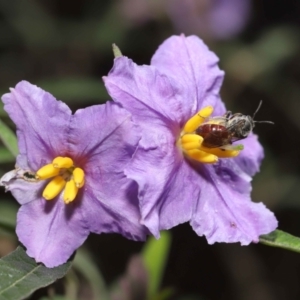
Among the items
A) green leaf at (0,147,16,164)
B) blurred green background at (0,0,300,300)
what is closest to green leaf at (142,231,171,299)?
blurred green background at (0,0,300,300)

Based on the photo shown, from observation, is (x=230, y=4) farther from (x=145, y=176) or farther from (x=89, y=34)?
(x=145, y=176)

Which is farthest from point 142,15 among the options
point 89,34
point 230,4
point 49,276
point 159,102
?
point 49,276

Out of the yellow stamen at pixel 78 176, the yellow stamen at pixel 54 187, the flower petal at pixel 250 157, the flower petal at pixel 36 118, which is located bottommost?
the flower petal at pixel 250 157

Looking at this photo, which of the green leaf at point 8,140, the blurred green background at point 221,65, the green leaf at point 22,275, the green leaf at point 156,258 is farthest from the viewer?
the blurred green background at point 221,65

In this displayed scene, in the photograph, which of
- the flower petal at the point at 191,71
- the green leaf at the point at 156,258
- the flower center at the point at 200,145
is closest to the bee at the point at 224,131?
the flower center at the point at 200,145

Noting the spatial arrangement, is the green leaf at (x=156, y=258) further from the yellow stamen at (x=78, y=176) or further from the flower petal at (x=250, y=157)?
the yellow stamen at (x=78, y=176)

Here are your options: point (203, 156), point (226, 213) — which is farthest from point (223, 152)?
point (226, 213)

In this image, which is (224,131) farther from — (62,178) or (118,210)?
(62,178)

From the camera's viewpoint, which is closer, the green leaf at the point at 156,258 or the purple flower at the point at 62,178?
the purple flower at the point at 62,178
